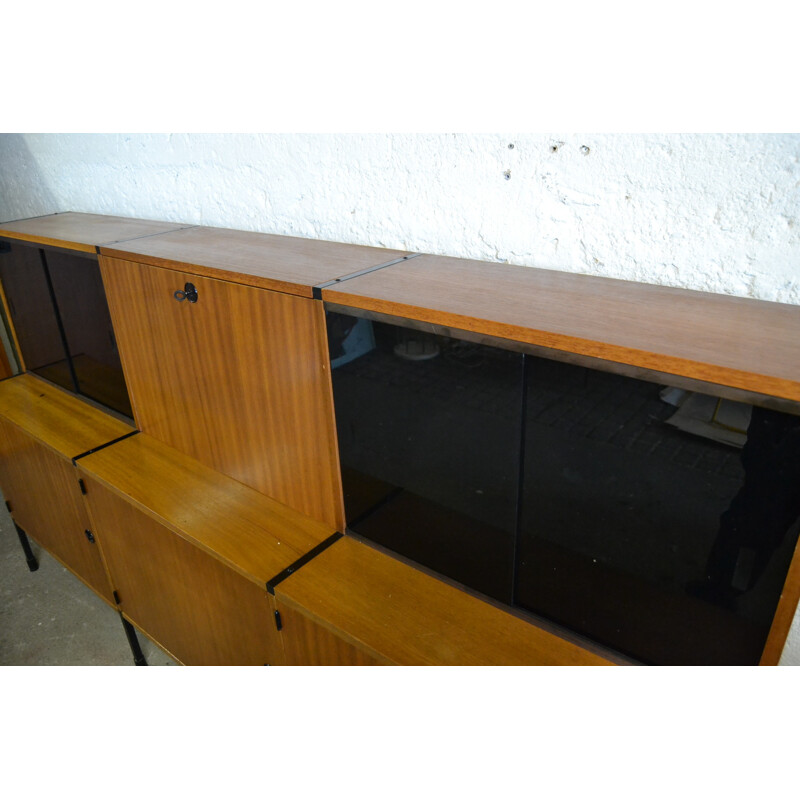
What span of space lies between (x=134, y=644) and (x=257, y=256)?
1624 millimetres

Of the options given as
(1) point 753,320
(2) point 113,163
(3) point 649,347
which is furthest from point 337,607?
(2) point 113,163

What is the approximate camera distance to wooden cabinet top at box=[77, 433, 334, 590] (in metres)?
1.54

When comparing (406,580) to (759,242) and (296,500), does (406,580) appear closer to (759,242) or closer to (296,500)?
(296,500)

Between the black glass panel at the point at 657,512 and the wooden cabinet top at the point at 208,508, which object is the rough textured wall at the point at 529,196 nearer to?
the black glass panel at the point at 657,512

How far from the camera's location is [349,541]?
1.56m

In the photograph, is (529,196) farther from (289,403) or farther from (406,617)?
(406,617)

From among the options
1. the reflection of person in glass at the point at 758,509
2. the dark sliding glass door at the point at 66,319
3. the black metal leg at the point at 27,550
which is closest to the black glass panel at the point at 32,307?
the dark sliding glass door at the point at 66,319

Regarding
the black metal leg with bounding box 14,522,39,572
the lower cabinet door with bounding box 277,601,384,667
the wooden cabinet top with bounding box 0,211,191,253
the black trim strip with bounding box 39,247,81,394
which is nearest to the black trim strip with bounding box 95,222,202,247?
the wooden cabinet top with bounding box 0,211,191,253

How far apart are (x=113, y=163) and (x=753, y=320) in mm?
2266

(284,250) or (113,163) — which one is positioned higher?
(113,163)

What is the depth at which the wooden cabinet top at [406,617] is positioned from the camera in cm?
121

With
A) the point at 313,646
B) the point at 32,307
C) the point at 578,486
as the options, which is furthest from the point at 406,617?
the point at 32,307

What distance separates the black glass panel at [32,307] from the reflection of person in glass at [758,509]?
2260mm

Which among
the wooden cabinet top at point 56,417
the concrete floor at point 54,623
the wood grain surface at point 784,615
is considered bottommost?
the concrete floor at point 54,623
